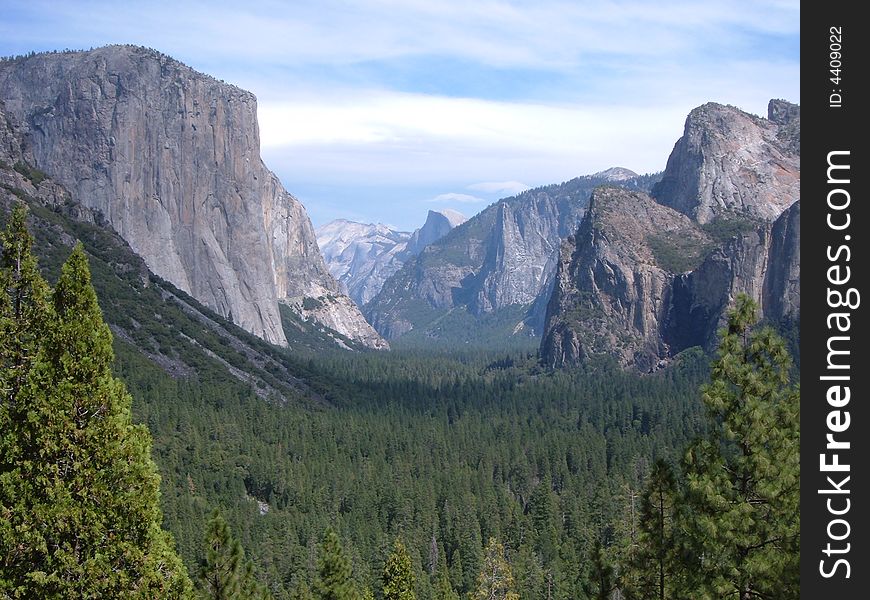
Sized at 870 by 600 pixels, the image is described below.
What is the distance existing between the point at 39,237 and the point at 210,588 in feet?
477

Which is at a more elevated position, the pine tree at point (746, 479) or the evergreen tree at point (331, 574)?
the pine tree at point (746, 479)

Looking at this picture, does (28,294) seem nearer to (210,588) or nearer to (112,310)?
(210,588)

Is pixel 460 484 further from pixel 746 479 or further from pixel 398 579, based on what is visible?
pixel 746 479

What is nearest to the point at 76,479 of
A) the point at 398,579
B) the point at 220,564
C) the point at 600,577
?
the point at 220,564

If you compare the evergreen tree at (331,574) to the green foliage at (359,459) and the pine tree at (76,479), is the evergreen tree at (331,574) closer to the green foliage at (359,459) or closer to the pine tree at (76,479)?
the green foliage at (359,459)

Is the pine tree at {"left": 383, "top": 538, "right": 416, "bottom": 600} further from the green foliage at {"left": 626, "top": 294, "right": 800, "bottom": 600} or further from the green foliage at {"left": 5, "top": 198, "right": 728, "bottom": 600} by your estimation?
the green foliage at {"left": 626, "top": 294, "right": 800, "bottom": 600}

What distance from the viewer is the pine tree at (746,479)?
24.4m

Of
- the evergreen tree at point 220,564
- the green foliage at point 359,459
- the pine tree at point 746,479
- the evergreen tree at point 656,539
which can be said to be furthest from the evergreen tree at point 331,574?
the pine tree at point 746,479

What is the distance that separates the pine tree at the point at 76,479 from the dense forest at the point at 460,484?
0.64 feet

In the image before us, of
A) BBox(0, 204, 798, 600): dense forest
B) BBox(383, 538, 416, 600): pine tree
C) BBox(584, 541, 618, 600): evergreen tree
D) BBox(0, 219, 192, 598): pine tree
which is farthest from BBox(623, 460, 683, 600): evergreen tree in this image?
BBox(383, 538, 416, 600): pine tree

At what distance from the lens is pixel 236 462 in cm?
12406
